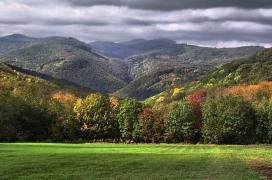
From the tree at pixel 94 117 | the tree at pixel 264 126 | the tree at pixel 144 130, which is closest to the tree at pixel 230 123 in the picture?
the tree at pixel 264 126

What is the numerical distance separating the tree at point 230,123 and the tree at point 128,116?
83.0 feet

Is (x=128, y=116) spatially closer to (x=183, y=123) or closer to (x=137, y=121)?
(x=137, y=121)

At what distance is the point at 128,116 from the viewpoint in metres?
166

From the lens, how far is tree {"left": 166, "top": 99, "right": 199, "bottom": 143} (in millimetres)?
157125

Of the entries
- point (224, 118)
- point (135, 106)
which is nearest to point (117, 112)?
point (135, 106)

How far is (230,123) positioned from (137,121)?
33.2 metres

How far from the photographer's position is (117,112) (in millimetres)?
169000

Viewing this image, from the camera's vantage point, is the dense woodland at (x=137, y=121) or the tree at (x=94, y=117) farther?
the tree at (x=94, y=117)

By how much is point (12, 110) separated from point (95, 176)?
130 metres

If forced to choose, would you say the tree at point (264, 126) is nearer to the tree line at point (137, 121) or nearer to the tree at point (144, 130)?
the tree line at point (137, 121)

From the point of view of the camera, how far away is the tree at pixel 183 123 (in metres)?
157

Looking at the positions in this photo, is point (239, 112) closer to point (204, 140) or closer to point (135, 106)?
point (204, 140)

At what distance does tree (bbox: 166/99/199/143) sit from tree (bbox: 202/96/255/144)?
449 cm

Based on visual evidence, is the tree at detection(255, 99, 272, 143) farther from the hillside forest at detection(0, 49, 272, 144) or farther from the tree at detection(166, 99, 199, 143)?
the tree at detection(166, 99, 199, 143)
